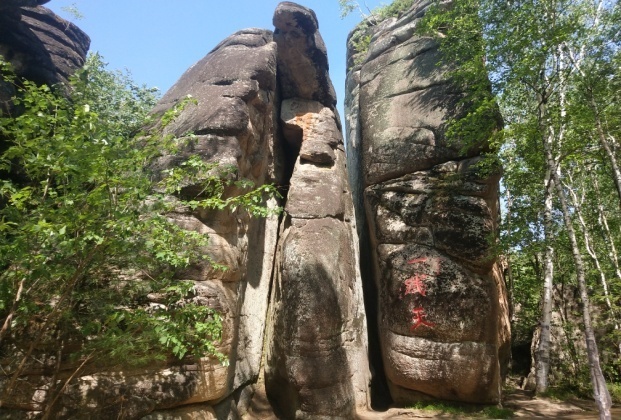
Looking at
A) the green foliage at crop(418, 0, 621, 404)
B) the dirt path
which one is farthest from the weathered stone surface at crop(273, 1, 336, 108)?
the dirt path

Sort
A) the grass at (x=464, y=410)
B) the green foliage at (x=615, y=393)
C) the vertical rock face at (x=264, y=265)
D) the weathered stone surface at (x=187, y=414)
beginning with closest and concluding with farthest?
1. the weathered stone surface at (x=187, y=414)
2. the vertical rock face at (x=264, y=265)
3. the grass at (x=464, y=410)
4. the green foliage at (x=615, y=393)

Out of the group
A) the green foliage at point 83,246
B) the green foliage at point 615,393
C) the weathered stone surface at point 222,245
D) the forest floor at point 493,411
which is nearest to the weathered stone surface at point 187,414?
the weathered stone surface at point 222,245

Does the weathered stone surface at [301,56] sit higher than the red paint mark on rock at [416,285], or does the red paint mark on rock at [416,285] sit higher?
the weathered stone surface at [301,56]

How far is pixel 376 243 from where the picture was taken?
11250mm

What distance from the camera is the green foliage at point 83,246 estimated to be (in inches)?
181

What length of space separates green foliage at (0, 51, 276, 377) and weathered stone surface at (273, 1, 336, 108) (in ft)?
26.1

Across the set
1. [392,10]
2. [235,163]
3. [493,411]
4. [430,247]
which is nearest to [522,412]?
[493,411]

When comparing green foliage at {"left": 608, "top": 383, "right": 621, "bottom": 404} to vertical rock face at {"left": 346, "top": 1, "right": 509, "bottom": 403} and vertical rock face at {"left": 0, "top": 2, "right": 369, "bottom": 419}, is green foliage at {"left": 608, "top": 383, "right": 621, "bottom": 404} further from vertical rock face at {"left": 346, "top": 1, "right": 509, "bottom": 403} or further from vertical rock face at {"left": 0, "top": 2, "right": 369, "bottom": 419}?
vertical rock face at {"left": 0, "top": 2, "right": 369, "bottom": 419}

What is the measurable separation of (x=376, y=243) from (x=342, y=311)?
2348 millimetres

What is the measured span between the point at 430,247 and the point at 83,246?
314 inches

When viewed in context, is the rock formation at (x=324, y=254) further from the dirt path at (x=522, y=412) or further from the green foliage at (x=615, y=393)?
the green foliage at (x=615, y=393)

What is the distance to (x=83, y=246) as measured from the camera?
15.1 ft

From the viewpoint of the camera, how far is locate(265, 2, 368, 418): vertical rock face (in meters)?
8.95

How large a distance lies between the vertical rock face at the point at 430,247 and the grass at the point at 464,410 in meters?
0.20
